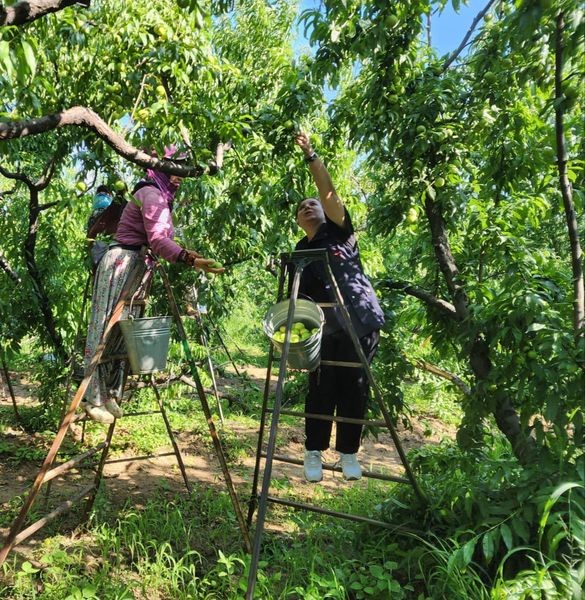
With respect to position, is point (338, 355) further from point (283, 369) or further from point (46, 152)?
point (46, 152)

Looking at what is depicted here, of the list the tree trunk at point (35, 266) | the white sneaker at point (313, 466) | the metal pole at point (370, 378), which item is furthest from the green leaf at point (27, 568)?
the tree trunk at point (35, 266)

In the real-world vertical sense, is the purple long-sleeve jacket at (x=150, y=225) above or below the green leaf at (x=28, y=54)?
below

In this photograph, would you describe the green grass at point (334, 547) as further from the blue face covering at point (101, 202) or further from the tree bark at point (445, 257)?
the blue face covering at point (101, 202)

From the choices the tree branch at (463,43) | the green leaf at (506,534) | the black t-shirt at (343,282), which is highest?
the tree branch at (463,43)

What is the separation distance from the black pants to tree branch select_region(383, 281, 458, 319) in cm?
61

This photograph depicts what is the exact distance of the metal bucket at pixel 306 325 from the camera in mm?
2332

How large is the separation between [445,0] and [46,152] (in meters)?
3.90

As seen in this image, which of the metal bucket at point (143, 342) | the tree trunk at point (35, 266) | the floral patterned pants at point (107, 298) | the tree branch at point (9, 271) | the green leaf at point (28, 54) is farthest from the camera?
the tree branch at point (9, 271)

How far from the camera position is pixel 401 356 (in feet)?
10.8

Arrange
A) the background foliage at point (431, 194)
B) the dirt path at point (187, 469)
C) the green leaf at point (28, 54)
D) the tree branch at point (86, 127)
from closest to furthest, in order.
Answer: the green leaf at point (28, 54) < the tree branch at point (86, 127) < the background foliage at point (431, 194) < the dirt path at point (187, 469)

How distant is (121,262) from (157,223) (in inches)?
11.3

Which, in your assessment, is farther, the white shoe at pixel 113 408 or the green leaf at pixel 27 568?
the white shoe at pixel 113 408

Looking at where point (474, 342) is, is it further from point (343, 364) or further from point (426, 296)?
point (343, 364)

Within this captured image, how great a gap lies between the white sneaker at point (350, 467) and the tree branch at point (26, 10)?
2.25 m
